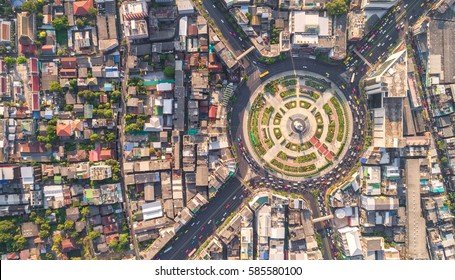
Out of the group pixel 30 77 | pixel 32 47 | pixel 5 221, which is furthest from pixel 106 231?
pixel 32 47

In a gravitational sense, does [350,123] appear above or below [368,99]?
below

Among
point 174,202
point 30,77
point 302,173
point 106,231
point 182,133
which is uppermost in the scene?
point 30,77

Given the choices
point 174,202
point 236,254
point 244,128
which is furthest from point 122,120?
point 236,254

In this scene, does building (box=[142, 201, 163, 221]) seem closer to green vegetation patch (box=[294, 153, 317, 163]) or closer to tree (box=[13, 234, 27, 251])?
tree (box=[13, 234, 27, 251])

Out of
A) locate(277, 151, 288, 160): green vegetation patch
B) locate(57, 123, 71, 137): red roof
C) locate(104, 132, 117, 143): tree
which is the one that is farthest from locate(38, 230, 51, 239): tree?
locate(277, 151, 288, 160): green vegetation patch

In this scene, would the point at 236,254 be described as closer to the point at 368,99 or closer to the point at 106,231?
the point at 106,231

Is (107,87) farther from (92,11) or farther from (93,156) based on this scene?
(92,11)

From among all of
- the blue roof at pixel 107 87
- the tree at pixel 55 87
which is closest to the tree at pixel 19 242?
the tree at pixel 55 87
